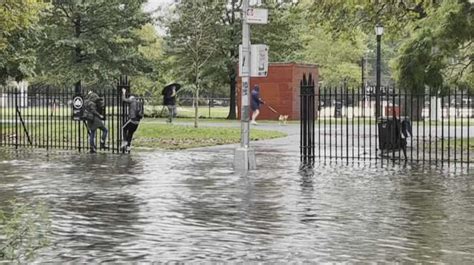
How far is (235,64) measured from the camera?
4469 centimetres

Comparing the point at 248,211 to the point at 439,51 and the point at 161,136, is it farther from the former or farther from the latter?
the point at 161,136

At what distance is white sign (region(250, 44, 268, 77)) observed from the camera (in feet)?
57.3

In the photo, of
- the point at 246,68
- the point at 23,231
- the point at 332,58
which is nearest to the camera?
the point at 23,231

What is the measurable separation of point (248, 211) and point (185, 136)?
1634 cm

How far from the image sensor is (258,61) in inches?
690

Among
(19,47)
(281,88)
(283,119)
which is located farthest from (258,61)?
(281,88)

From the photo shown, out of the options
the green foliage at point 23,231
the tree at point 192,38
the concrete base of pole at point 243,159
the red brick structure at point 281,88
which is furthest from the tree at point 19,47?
the green foliage at point 23,231

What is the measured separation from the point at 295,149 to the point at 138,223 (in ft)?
43.0

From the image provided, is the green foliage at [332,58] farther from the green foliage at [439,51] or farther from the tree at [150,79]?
the green foliage at [439,51]

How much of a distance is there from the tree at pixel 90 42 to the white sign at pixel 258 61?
2496 centimetres

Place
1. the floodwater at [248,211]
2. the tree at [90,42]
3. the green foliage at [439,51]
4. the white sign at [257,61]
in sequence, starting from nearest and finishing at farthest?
the floodwater at [248,211] → the white sign at [257,61] → the green foliage at [439,51] → the tree at [90,42]

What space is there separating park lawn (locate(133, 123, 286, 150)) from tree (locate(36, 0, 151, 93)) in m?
11.8

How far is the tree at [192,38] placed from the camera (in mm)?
38166

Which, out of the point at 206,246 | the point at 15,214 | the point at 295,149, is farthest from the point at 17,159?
the point at 206,246
